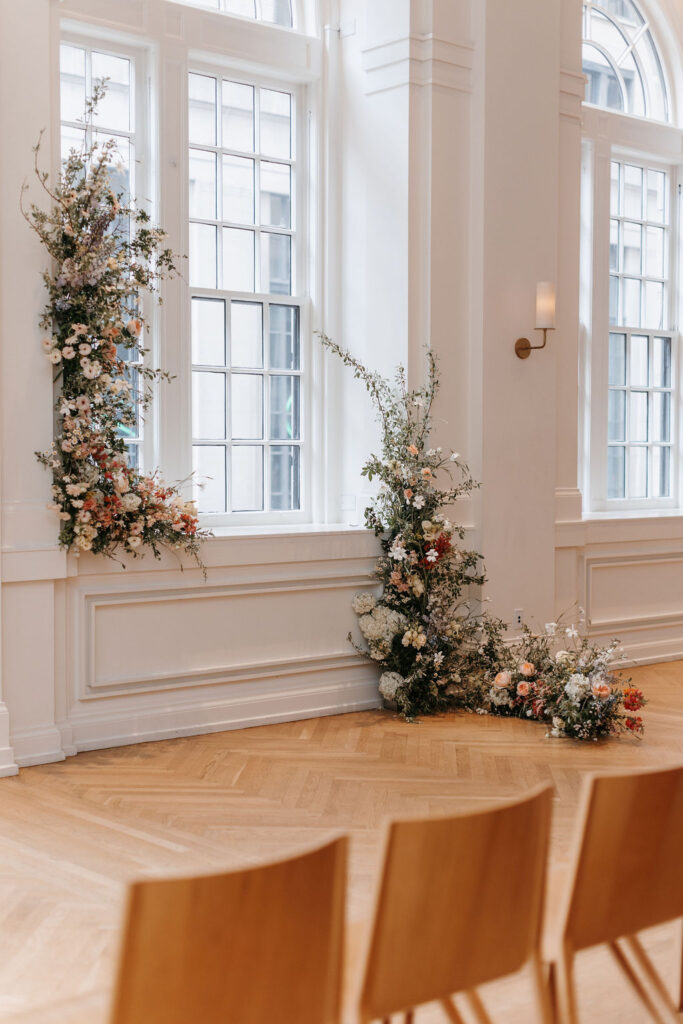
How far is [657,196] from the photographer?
8523mm

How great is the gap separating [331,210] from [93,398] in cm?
227

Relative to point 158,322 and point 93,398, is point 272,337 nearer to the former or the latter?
point 158,322

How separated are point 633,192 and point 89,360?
4.84 meters

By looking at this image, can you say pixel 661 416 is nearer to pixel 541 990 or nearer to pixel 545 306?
pixel 545 306

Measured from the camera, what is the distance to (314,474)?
673 centimetres

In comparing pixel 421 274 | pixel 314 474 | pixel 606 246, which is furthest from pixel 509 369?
pixel 606 246

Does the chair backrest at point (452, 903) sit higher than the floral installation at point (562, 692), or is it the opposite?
the chair backrest at point (452, 903)

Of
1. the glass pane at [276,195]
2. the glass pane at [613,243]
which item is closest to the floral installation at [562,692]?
the glass pane at [276,195]

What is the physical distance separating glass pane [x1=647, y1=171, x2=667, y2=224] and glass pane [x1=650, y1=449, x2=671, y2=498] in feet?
5.59

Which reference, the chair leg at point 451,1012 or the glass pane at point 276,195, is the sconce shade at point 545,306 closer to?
the glass pane at point 276,195

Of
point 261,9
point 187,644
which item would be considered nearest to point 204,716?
point 187,644

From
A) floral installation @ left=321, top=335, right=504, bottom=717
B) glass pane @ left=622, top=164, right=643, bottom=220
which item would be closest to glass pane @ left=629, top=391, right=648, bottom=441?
glass pane @ left=622, top=164, right=643, bottom=220

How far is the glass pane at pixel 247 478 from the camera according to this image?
6438 mm

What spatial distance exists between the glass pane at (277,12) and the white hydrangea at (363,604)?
3.29m
